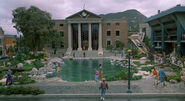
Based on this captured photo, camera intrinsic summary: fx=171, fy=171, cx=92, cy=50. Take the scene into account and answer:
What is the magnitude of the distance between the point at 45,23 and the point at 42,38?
143 inches

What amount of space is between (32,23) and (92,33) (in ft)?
85.3

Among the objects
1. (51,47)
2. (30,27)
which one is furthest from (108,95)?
(51,47)

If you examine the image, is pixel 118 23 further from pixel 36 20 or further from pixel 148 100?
pixel 148 100

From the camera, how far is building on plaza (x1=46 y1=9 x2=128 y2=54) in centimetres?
5653

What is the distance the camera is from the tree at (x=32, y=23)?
37469 mm

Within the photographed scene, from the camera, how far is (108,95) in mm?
13094

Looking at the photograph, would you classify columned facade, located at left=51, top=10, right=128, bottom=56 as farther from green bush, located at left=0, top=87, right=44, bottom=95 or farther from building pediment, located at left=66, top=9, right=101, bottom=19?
green bush, located at left=0, top=87, right=44, bottom=95

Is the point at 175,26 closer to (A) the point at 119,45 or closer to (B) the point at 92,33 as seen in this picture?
(A) the point at 119,45

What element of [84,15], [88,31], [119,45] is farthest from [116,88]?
[88,31]

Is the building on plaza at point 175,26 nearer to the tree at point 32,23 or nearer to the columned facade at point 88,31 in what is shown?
the columned facade at point 88,31

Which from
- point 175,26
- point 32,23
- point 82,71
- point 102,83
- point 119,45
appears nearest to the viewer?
point 102,83

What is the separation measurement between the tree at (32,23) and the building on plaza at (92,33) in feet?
54.9

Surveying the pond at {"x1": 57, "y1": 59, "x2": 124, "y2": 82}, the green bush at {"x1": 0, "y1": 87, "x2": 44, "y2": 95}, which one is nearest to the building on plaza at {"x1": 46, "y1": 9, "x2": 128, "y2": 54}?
the pond at {"x1": 57, "y1": 59, "x2": 124, "y2": 82}

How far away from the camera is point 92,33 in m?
59.9
